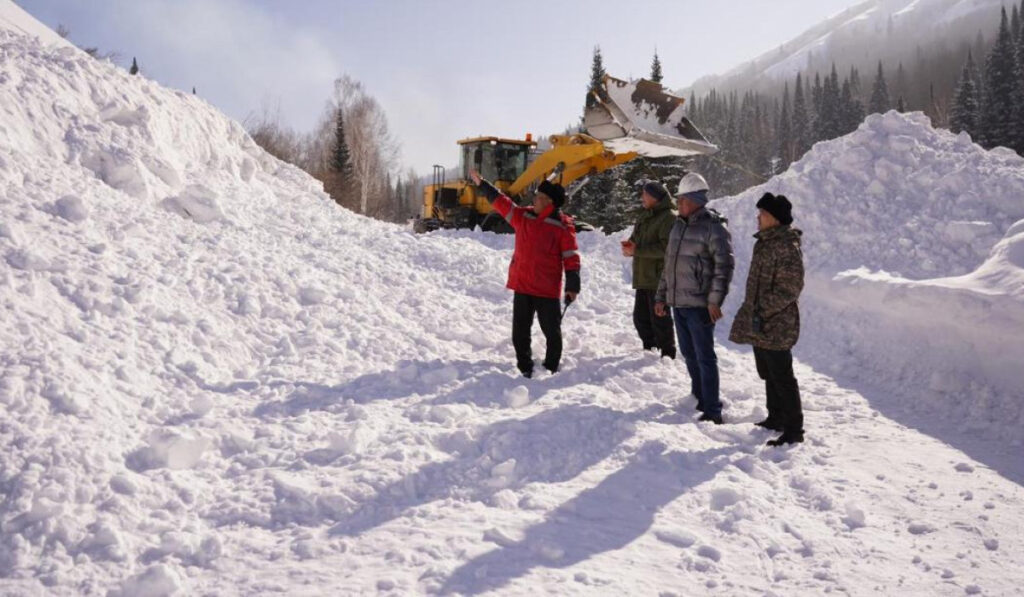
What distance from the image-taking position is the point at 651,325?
6.71m

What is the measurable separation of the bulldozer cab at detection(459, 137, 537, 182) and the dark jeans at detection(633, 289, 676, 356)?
879 cm

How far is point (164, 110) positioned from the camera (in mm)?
9008

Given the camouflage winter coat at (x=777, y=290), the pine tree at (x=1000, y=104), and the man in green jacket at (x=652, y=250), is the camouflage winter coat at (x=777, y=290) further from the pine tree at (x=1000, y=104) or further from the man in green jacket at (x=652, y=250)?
the pine tree at (x=1000, y=104)

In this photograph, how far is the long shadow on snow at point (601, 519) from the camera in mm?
2732

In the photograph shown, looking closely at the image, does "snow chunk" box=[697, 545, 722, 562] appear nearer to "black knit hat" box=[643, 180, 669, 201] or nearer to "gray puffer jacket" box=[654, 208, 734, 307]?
"gray puffer jacket" box=[654, 208, 734, 307]

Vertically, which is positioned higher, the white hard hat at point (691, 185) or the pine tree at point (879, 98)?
the pine tree at point (879, 98)

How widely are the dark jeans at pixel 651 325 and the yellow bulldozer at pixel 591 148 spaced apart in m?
3.72

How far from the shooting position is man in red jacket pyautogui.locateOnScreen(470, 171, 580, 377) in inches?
221

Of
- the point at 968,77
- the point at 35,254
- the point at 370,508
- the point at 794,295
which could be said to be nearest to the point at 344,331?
the point at 35,254

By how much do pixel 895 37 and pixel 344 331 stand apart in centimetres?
18815

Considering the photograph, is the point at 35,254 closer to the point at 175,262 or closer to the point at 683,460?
the point at 175,262

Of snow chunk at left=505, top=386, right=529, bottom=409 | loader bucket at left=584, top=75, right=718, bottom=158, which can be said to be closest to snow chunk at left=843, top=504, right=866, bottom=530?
snow chunk at left=505, top=386, right=529, bottom=409

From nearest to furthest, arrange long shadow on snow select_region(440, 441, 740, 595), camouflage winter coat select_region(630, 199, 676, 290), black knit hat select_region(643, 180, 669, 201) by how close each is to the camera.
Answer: long shadow on snow select_region(440, 441, 740, 595), black knit hat select_region(643, 180, 669, 201), camouflage winter coat select_region(630, 199, 676, 290)

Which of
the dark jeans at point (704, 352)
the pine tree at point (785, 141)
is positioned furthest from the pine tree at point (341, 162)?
the pine tree at point (785, 141)
